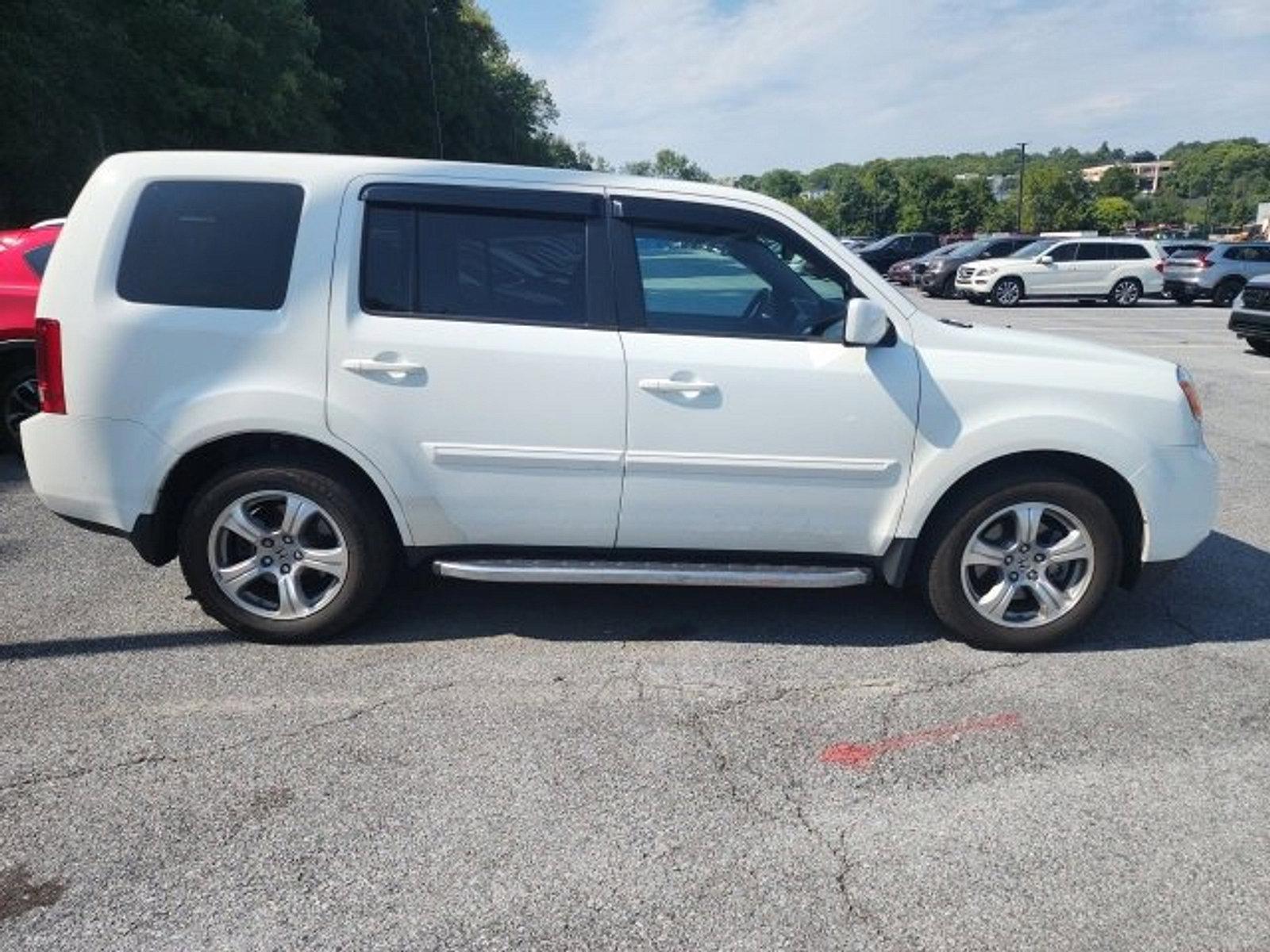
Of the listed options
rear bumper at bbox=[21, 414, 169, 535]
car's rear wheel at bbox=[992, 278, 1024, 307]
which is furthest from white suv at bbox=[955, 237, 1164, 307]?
rear bumper at bbox=[21, 414, 169, 535]

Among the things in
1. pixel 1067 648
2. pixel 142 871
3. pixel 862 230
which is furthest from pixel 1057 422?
pixel 862 230

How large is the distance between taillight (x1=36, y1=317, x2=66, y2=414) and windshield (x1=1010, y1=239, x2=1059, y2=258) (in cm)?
2478

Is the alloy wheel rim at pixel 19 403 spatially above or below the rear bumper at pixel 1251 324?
below

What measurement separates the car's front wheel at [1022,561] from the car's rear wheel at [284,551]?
229 cm

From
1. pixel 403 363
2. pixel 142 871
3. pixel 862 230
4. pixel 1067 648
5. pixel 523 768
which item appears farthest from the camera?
pixel 862 230

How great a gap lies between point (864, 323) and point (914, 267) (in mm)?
28450

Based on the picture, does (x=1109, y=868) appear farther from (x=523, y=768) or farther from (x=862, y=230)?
(x=862, y=230)

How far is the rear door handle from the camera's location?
11.9 ft

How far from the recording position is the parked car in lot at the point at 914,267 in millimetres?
29033

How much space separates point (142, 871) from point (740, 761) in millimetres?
1756

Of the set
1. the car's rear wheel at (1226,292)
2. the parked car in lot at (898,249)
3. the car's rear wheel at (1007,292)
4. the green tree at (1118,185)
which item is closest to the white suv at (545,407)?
the car's rear wheel at (1007,292)

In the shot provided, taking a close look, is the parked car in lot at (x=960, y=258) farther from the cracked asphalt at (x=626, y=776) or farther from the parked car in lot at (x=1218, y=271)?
the cracked asphalt at (x=626, y=776)

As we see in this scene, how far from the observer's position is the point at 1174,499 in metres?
3.88

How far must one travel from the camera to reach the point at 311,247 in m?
3.67
